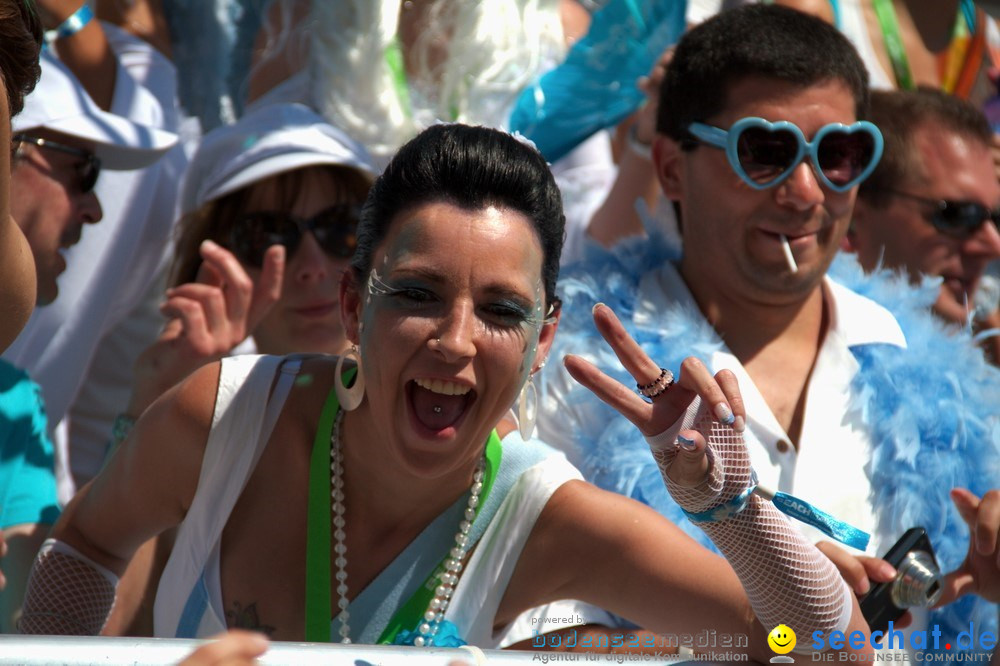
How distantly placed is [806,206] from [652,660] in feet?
4.12

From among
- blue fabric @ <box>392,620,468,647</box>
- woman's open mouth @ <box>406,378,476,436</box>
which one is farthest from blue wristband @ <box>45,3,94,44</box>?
blue fabric @ <box>392,620,468,647</box>

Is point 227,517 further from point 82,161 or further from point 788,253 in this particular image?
point 788,253

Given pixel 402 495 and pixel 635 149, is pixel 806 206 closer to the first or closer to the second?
pixel 635 149

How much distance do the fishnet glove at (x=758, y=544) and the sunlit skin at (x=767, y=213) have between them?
2.95 feet

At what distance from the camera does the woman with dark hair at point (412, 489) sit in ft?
5.99

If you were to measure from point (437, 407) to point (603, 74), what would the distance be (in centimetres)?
165

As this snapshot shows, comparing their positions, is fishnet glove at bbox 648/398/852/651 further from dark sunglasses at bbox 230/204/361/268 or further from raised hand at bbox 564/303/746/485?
dark sunglasses at bbox 230/204/361/268

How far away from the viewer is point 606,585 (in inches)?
77.9

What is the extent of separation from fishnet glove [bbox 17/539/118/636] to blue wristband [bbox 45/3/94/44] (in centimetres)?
137

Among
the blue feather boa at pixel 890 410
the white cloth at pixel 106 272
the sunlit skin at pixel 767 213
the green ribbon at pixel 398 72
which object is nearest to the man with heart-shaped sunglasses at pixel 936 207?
the blue feather boa at pixel 890 410

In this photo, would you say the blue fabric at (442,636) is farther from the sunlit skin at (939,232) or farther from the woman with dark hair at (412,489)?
the sunlit skin at (939,232)

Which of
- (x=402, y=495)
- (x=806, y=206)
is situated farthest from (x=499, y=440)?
(x=806, y=206)

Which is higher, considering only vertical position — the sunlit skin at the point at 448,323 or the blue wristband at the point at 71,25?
the blue wristband at the point at 71,25

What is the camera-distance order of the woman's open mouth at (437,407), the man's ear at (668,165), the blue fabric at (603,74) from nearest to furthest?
the woman's open mouth at (437,407) < the man's ear at (668,165) < the blue fabric at (603,74)
